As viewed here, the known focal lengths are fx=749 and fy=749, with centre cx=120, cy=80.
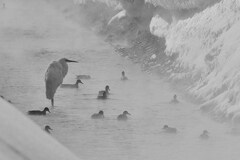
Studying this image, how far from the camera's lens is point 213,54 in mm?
21250

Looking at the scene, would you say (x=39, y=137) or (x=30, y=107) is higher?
(x=30, y=107)

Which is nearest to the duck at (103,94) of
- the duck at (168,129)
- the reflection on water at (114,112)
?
the reflection on water at (114,112)

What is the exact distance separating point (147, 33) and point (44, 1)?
21.1 metres

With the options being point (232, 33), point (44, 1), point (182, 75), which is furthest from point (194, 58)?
point (44, 1)

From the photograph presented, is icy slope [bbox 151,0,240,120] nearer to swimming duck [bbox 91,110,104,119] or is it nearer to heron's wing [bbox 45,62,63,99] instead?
swimming duck [bbox 91,110,104,119]

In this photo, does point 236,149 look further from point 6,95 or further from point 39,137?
point 39,137

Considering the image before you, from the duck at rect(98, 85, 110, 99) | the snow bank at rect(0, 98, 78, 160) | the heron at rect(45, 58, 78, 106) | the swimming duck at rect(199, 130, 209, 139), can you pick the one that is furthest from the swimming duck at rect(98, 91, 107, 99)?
the snow bank at rect(0, 98, 78, 160)

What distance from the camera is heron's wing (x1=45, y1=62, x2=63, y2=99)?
21094 mm

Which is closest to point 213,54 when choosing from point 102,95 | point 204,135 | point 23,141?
point 102,95

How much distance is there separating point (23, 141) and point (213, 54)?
2032 centimetres

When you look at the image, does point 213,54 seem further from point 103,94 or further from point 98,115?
point 98,115

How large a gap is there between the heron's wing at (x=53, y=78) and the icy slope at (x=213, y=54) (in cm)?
385

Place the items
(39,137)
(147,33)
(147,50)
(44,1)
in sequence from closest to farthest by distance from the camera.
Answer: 1. (39,137)
2. (147,50)
3. (147,33)
4. (44,1)

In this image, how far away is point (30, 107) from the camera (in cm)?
2098
